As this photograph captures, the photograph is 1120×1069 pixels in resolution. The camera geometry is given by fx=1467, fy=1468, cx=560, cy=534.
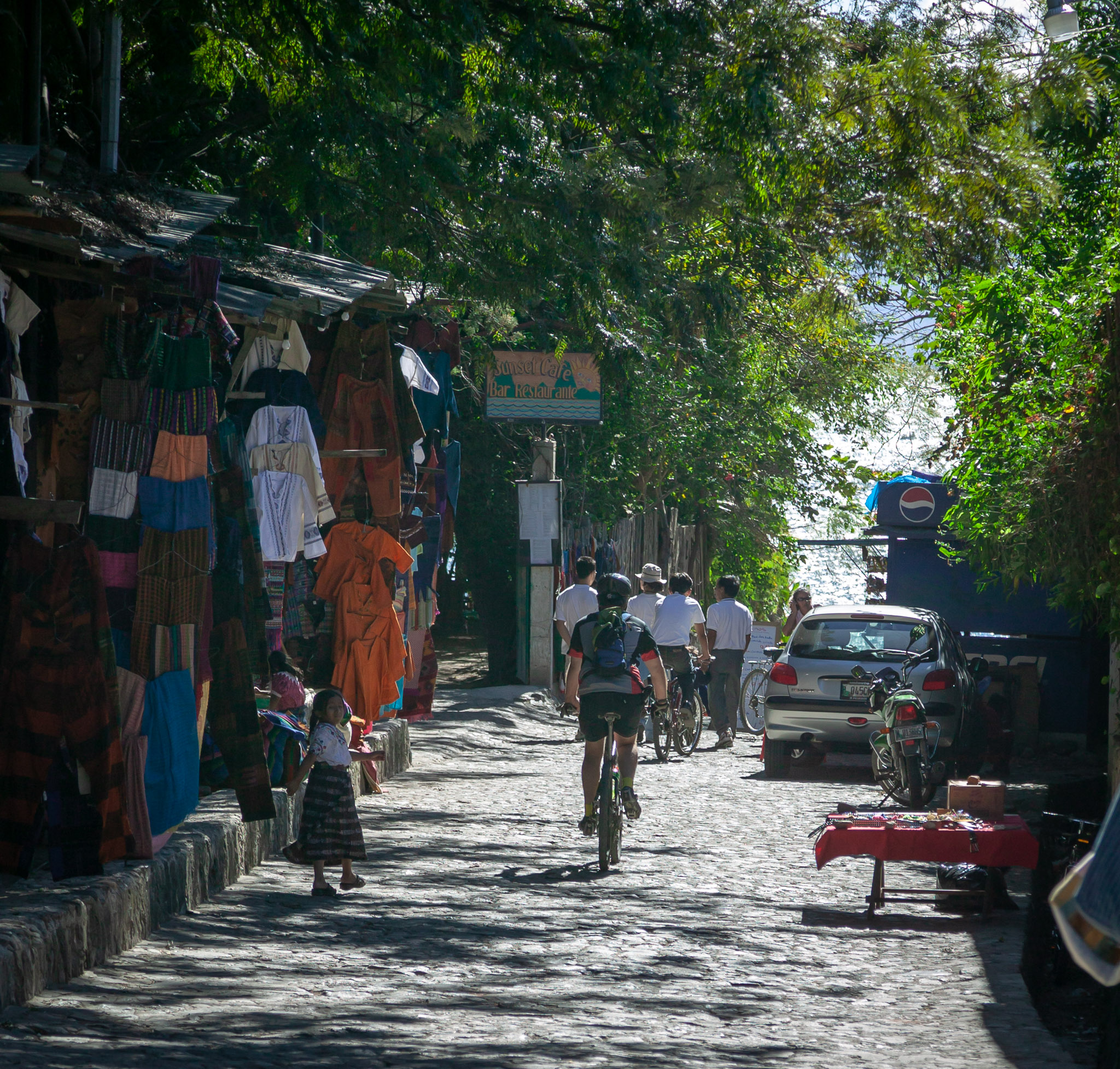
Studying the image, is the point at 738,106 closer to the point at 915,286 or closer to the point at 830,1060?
the point at 830,1060

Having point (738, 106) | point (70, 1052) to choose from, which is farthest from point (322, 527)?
point (70, 1052)

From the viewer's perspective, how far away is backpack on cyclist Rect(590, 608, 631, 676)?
9469 mm

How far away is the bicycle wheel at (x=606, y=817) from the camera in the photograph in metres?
9.17

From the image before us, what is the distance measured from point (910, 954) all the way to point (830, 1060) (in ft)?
6.78

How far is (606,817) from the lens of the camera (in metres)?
9.20

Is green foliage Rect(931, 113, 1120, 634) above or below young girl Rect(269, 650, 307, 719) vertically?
above

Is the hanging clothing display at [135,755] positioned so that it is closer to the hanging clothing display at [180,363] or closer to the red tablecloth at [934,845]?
the hanging clothing display at [180,363]

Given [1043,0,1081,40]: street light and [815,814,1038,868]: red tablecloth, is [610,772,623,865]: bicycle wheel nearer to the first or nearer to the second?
[815,814,1038,868]: red tablecloth

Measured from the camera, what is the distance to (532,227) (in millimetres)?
11562

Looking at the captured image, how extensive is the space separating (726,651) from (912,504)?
3.06m

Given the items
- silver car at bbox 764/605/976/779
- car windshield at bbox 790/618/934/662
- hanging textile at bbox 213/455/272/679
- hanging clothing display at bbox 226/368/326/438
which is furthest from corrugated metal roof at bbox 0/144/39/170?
car windshield at bbox 790/618/934/662

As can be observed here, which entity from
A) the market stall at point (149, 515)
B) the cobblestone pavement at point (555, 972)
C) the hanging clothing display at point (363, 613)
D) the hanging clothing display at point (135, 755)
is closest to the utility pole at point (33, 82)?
the market stall at point (149, 515)

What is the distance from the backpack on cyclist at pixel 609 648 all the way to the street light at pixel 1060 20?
4788 millimetres

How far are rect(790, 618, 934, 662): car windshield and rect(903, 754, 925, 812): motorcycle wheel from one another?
2.34 m
